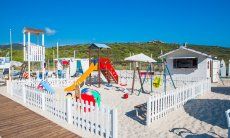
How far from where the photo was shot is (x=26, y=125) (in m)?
7.53

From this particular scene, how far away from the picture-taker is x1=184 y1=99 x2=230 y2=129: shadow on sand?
31.4 feet

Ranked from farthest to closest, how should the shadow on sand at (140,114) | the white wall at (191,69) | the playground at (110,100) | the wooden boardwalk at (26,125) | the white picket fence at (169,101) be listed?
the white wall at (191,69) → the shadow on sand at (140,114) → the white picket fence at (169,101) → the playground at (110,100) → the wooden boardwalk at (26,125)

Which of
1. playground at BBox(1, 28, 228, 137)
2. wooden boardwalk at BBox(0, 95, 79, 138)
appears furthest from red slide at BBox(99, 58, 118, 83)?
wooden boardwalk at BBox(0, 95, 79, 138)

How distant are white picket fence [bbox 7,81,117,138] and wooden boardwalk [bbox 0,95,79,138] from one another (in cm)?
46

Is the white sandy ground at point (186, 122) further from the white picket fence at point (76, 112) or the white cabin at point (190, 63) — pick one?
the white cabin at point (190, 63)

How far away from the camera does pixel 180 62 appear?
21969mm

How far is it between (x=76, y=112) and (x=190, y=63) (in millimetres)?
16059

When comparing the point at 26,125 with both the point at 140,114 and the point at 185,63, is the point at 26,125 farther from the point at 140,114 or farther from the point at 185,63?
the point at 185,63

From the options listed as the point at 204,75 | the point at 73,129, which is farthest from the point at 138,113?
the point at 204,75

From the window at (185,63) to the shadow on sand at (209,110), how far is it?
9.07 metres

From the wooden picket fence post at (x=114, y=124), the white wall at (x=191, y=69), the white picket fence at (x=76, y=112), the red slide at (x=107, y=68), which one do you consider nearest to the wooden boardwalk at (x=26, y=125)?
the white picket fence at (x=76, y=112)

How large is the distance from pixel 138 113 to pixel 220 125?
344 centimetres

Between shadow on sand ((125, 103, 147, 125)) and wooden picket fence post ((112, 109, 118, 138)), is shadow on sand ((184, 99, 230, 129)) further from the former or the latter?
wooden picket fence post ((112, 109, 118, 138))

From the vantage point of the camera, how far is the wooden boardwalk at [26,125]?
22.1 feet
